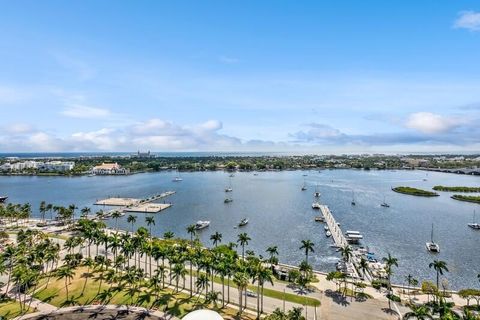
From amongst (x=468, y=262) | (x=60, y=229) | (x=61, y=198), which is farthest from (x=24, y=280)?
(x=61, y=198)

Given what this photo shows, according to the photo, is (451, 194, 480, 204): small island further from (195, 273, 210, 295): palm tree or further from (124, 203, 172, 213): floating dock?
(195, 273, 210, 295): palm tree

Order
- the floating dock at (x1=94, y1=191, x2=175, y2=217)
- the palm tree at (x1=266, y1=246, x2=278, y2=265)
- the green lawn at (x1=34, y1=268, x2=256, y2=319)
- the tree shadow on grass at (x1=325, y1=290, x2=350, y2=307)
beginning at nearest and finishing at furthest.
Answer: the green lawn at (x1=34, y1=268, x2=256, y2=319) < the tree shadow on grass at (x1=325, y1=290, x2=350, y2=307) < the palm tree at (x1=266, y1=246, x2=278, y2=265) < the floating dock at (x1=94, y1=191, x2=175, y2=217)

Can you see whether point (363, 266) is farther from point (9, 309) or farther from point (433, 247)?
point (9, 309)

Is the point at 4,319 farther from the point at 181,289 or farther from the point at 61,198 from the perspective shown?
the point at 61,198

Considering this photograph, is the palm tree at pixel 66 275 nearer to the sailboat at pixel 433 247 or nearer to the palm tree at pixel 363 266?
the palm tree at pixel 363 266

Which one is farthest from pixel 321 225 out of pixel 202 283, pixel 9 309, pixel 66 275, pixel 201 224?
pixel 9 309

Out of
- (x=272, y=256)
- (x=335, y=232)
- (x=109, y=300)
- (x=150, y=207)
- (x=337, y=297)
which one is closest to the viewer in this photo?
(x=109, y=300)

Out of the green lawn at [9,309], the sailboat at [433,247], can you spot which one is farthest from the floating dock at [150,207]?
the sailboat at [433,247]

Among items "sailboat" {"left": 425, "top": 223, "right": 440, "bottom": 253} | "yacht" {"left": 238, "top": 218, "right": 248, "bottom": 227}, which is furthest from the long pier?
"yacht" {"left": 238, "top": 218, "right": 248, "bottom": 227}
